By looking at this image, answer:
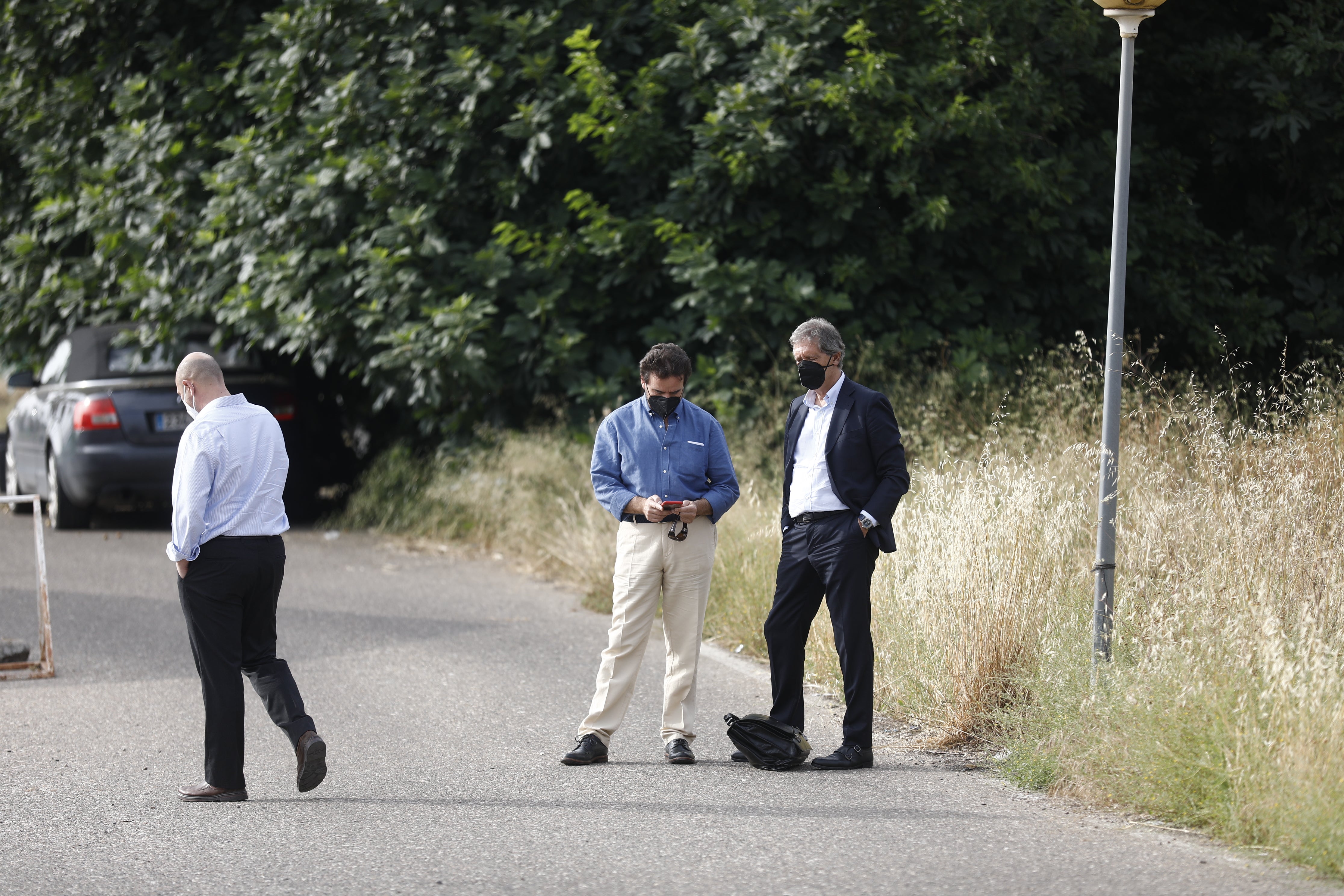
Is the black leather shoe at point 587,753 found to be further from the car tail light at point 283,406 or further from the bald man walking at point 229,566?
the car tail light at point 283,406

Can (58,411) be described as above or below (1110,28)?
below

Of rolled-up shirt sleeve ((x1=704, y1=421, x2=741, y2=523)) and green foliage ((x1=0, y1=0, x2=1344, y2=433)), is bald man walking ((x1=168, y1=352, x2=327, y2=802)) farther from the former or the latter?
green foliage ((x1=0, y1=0, x2=1344, y2=433))

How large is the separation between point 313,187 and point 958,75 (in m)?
5.62

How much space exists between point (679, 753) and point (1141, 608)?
2.12m

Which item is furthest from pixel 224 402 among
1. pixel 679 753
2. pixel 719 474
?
pixel 679 753

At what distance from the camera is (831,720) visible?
6.77 m

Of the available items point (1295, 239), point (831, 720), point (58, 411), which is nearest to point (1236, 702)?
point (831, 720)

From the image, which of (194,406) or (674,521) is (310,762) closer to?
(194,406)

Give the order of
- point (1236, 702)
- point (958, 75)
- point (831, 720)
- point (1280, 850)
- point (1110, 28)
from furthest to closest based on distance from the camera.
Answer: point (1110, 28), point (958, 75), point (831, 720), point (1236, 702), point (1280, 850)

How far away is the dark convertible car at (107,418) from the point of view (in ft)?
43.1

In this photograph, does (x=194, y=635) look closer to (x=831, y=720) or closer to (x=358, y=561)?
(x=831, y=720)

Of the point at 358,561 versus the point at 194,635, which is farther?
the point at 358,561

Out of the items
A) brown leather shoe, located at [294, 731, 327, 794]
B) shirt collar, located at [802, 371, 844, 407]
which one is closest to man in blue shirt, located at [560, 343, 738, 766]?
shirt collar, located at [802, 371, 844, 407]

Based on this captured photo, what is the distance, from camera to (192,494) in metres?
5.42
